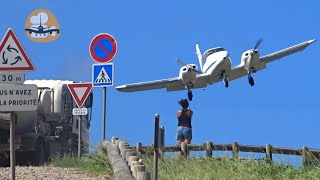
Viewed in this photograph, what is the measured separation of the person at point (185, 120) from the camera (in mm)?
20969

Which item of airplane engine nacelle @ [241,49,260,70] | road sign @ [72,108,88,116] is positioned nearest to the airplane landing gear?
airplane engine nacelle @ [241,49,260,70]

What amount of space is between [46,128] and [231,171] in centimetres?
1358

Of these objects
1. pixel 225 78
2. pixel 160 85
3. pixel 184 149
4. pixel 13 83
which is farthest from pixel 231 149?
pixel 160 85

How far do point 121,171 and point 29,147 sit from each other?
1384cm

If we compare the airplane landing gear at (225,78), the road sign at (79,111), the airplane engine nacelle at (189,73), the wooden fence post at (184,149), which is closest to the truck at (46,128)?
the road sign at (79,111)

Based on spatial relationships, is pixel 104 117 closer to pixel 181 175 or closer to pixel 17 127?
pixel 17 127

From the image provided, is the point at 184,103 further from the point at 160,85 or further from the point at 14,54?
the point at 160,85

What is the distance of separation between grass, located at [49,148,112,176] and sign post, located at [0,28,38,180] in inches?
131

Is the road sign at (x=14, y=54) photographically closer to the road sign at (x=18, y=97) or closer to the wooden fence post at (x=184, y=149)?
the road sign at (x=18, y=97)

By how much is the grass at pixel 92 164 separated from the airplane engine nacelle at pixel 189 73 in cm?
3110

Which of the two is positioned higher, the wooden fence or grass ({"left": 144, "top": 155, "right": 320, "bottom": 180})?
the wooden fence

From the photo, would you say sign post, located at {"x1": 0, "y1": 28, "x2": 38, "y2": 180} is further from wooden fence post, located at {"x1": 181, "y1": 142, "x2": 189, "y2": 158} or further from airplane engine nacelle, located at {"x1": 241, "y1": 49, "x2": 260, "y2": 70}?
airplane engine nacelle, located at {"x1": 241, "y1": 49, "x2": 260, "y2": 70}

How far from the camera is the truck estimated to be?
22484 mm

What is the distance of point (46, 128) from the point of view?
2594 cm
